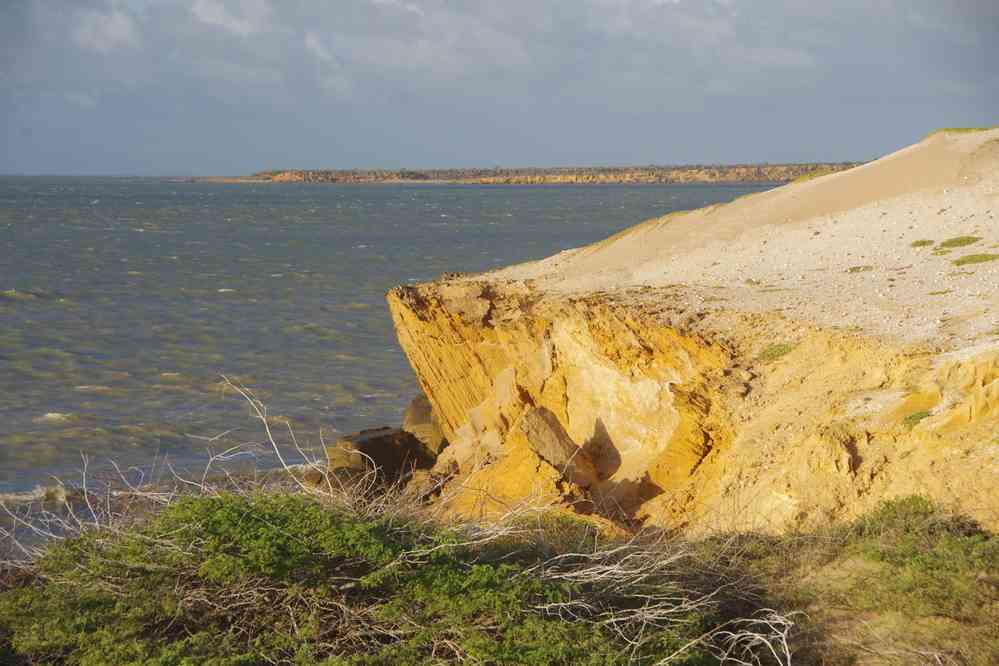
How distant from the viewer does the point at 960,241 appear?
13953mm

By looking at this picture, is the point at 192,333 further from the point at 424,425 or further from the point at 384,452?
the point at 384,452

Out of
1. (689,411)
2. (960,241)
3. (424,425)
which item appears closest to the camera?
(689,411)

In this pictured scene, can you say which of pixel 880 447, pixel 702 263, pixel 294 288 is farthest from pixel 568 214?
pixel 880 447

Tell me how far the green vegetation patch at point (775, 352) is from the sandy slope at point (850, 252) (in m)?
0.58

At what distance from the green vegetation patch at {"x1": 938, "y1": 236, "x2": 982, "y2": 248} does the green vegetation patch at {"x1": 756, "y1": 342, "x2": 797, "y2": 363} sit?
195 inches

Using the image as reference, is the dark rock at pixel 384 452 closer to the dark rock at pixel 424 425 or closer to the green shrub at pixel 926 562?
the dark rock at pixel 424 425

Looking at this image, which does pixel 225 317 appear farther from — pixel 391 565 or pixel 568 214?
pixel 568 214

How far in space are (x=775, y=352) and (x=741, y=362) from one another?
335 mm

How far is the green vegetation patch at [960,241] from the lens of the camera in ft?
45.4

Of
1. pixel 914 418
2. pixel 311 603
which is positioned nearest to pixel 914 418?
pixel 914 418

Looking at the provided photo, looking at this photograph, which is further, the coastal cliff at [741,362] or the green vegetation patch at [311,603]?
the coastal cliff at [741,362]

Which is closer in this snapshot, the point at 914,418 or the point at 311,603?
the point at 311,603

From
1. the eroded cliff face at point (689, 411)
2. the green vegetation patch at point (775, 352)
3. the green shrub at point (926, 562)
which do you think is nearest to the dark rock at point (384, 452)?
the eroded cliff face at point (689, 411)

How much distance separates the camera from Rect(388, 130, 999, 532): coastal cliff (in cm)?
805
